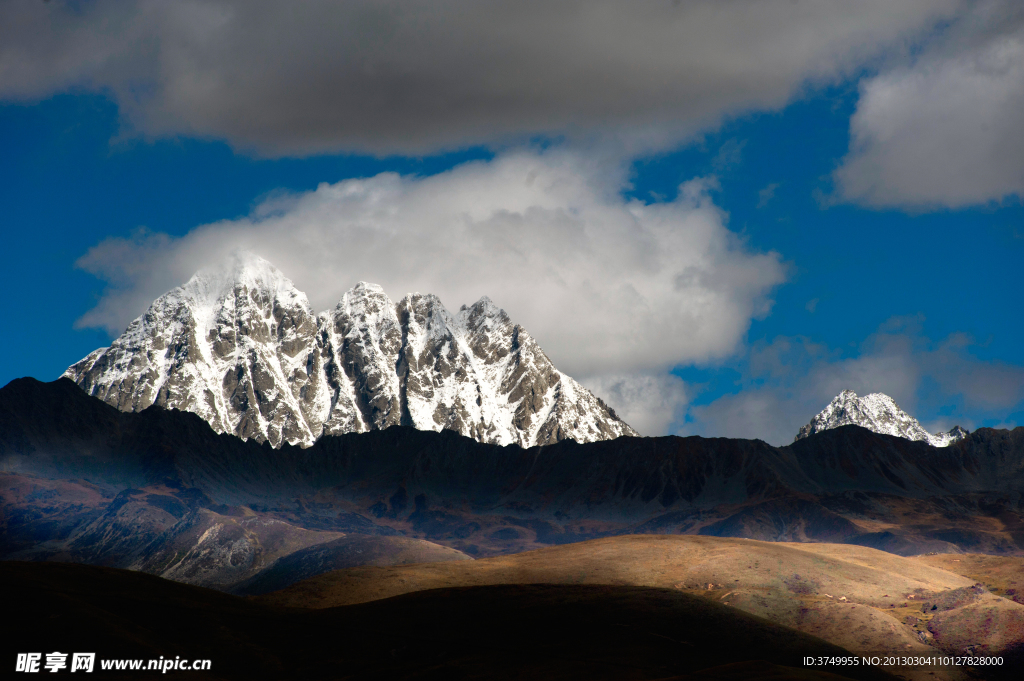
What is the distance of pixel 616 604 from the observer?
145m

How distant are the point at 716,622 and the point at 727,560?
35065 mm

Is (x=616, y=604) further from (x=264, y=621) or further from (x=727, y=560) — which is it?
(x=264, y=621)

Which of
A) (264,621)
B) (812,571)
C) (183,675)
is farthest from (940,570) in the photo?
(183,675)

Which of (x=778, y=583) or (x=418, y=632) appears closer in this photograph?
(x=418, y=632)

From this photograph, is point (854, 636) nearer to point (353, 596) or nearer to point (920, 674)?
point (920, 674)

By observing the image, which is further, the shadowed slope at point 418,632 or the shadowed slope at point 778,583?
the shadowed slope at point 778,583

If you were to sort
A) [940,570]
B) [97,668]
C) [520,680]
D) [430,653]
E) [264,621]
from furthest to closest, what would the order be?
[940,570]
[264,621]
[430,653]
[520,680]
[97,668]

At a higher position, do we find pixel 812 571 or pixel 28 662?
pixel 812 571

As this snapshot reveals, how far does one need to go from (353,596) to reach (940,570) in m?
105

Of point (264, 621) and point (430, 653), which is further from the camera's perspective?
point (264, 621)

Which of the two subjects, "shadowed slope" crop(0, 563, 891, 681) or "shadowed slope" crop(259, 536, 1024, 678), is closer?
"shadowed slope" crop(0, 563, 891, 681)

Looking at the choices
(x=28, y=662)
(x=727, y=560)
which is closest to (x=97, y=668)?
(x=28, y=662)

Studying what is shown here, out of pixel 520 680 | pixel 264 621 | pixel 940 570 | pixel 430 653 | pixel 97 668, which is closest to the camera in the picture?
pixel 97 668

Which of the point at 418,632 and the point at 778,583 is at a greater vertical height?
the point at 778,583
